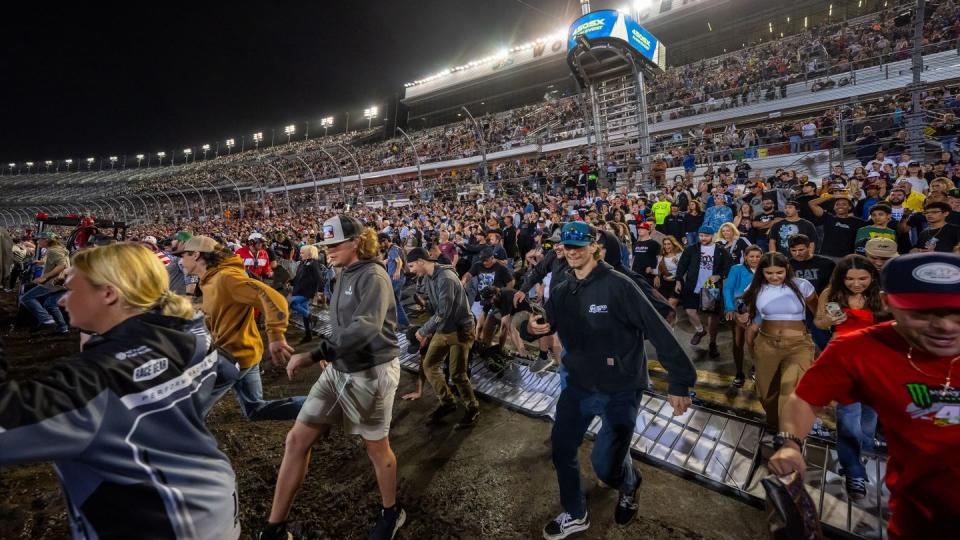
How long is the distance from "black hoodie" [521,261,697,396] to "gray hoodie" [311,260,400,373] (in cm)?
135

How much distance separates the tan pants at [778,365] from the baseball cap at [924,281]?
2184mm

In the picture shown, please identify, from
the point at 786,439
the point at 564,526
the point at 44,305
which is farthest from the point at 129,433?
the point at 44,305

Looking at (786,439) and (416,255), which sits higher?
(416,255)

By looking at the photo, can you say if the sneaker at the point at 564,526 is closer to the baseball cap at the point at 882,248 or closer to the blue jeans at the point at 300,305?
the baseball cap at the point at 882,248

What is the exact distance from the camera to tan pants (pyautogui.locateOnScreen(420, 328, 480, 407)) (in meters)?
4.55

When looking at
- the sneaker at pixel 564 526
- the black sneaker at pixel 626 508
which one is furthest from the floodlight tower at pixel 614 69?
the sneaker at pixel 564 526

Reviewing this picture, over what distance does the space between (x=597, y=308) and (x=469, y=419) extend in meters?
2.34

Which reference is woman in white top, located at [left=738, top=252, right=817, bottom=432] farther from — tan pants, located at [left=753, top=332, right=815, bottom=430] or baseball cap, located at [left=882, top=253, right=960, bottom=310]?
baseball cap, located at [left=882, top=253, right=960, bottom=310]

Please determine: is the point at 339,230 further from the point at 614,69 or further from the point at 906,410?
the point at 614,69

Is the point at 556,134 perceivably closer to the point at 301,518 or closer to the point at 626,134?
the point at 626,134

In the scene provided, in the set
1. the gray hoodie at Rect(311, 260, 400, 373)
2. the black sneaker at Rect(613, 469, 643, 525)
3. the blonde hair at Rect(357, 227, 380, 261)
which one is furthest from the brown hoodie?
the black sneaker at Rect(613, 469, 643, 525)

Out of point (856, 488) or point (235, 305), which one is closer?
point (856, 488)

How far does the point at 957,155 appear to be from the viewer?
10.2 meters

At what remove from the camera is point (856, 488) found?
10.1ft
